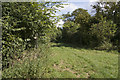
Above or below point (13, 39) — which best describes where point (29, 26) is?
above

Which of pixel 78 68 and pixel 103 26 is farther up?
pixel 103 26

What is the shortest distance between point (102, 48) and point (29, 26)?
9677mm

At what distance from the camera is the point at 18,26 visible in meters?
2.54

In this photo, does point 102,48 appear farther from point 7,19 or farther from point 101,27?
point 7,19

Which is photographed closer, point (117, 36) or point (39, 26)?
point (39, 26)

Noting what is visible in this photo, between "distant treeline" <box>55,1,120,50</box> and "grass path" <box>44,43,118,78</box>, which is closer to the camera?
"grass path" <box>44,43,118,78</box>

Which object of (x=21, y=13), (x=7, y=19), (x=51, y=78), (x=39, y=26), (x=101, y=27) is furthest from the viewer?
(x=101, y=27)

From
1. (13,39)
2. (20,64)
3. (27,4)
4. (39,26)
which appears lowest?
(20,64)

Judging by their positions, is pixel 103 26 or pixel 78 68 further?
pixel 103 26

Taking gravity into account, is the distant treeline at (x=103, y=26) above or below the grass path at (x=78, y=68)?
above

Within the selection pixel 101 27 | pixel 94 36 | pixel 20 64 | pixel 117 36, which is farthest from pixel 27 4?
pixel 117 36

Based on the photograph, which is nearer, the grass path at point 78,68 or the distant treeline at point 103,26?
the grass path at point 78,68

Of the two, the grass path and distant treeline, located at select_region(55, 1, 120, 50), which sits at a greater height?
distant treeline, located at select_region(55, 1, 120, 50)

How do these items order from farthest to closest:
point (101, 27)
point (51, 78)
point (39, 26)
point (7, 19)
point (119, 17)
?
point (119, 17), point (101, 27), point (51, 78), point (39, 26), point (7, 19)
